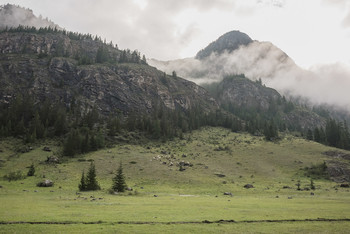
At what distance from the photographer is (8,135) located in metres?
128

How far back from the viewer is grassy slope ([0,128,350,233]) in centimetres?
2458

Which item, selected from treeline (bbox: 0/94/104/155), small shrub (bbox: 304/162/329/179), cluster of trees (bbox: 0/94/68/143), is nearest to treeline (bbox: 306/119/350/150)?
small shrub (bbox: 304/162/329/179)

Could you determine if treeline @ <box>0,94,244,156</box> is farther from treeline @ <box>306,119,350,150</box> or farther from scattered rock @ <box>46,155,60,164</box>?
treeline @ <box>306,119,350,150</box>

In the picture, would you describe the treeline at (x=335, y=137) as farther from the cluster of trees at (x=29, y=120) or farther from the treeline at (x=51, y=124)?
the cluster of trees at (x=29, y=120)

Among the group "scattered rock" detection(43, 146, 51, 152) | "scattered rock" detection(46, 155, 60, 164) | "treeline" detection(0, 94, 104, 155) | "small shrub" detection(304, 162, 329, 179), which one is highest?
"treeline" detection(0, 94, 104, 155)

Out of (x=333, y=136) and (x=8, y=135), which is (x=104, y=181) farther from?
(x=333, y=136)

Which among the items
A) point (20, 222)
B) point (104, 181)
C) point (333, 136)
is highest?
point (333, 136)

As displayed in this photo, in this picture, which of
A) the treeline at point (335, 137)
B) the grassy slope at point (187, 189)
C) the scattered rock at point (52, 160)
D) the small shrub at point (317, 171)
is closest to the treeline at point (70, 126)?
the grassy slope at point (187, 189)

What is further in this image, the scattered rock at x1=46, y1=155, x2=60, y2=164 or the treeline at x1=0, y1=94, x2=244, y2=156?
the treeline at x1=0, y1=94, x2=244, y2=156

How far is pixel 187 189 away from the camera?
71.6 metres

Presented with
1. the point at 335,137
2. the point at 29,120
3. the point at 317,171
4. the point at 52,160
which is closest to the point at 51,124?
the point at 29,120

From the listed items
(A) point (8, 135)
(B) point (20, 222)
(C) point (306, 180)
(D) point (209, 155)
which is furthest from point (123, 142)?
(B) point (20, 222)

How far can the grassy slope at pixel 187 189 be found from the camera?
24578 mm

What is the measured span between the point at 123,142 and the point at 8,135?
67.0 meters
